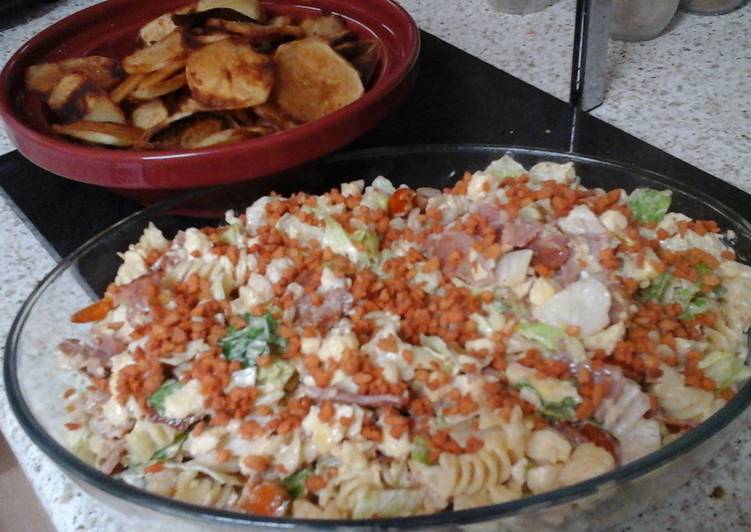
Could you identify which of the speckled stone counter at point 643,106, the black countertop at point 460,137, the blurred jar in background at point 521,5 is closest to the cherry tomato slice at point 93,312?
the speckled stone counter at point 643,106

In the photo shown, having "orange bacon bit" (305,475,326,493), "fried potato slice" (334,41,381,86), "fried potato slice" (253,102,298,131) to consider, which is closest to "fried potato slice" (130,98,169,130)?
"fried potato slice" (253,102,298,131)

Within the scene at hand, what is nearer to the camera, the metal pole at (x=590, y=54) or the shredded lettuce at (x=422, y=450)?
the shredded lettuce at (x=422, y=450)

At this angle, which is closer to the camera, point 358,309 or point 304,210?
point 358,309

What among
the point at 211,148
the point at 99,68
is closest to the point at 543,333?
the point at 211,148

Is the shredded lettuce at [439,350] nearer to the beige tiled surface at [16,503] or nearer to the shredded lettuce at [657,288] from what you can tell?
the shredded lettuce at [657,288]

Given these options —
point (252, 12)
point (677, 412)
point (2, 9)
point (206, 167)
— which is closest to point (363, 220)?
point (206, 167)

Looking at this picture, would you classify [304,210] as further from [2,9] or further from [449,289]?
[2,9]

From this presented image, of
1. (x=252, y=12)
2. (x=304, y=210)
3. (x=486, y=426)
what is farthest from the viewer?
(x=252, y=12)
